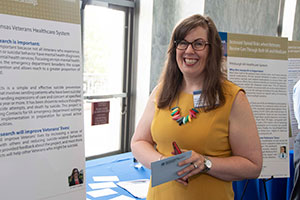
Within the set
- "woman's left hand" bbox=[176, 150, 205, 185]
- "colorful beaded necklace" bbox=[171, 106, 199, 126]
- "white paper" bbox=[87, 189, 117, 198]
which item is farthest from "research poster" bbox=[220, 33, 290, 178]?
"white paper" bbox=[87, 189, 117, 198]

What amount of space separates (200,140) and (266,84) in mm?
1115

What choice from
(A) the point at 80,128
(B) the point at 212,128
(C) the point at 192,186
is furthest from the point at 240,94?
(A) the point at 80,128

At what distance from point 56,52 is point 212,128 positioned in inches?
29.9

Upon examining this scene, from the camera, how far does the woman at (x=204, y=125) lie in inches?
51.4

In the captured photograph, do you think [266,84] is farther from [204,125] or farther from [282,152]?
[204,125]

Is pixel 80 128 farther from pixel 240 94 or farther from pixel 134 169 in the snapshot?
pixel 134 169

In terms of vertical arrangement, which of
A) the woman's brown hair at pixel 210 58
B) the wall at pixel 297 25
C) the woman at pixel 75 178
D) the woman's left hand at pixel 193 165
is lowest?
the woman at pixel 75 178

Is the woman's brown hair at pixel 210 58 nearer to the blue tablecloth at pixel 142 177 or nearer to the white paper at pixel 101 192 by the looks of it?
the white paper at pixel 101 192

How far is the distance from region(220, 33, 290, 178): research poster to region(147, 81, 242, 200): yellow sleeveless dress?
2.62ft

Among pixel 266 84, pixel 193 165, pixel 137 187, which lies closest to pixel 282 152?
pixel 266 84

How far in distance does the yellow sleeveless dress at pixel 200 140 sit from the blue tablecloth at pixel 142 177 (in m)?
0.93

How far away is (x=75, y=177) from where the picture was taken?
1.27 metres

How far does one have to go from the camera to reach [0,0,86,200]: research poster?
107 centimetres

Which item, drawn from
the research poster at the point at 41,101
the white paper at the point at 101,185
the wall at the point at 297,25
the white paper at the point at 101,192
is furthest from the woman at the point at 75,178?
the wall at the point at 297,25
